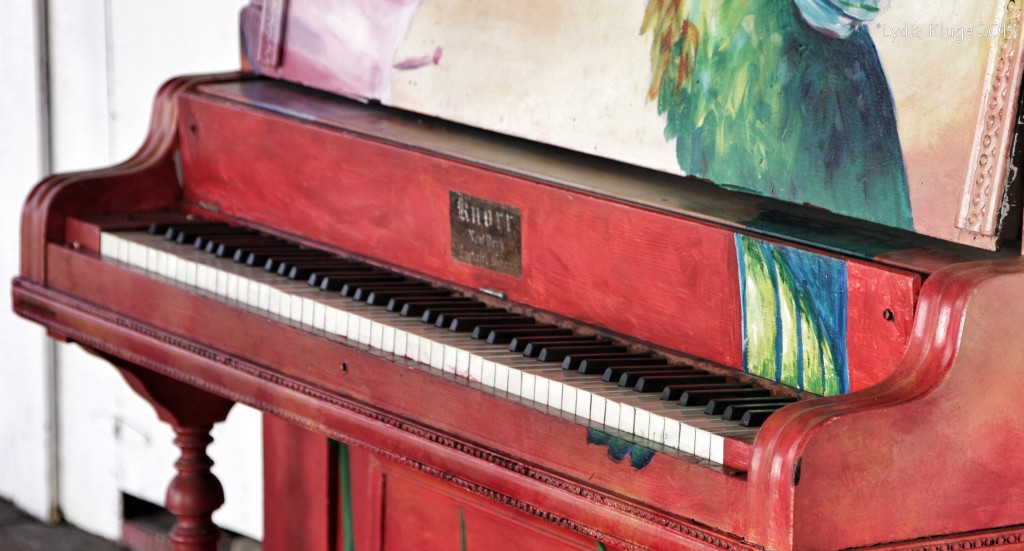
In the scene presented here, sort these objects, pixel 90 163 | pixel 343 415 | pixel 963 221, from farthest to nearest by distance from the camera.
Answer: pixel 90 163, pixel 343 415, pixel 963 221

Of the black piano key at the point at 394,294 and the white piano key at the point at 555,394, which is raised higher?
the white piano key at the point at 555,394

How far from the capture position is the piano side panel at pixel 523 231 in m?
2.14

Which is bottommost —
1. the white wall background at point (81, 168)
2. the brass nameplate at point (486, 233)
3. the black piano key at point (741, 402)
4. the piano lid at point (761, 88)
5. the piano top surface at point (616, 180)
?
the white wall background at point (81, 168)

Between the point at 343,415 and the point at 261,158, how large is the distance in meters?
0.69

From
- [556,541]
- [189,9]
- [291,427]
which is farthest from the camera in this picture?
[189,9]

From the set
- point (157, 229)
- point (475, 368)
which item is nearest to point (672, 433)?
point (475, 368)

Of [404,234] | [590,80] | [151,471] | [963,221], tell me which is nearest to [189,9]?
[151,471]

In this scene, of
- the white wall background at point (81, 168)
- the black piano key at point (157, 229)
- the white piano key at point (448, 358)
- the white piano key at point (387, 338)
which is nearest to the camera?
the white piano key at point (448, 358)

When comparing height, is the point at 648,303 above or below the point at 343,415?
above

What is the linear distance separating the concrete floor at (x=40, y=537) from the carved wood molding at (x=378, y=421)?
5.43 feet

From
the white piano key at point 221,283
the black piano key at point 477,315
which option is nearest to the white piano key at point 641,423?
the black piano key at point 477,315

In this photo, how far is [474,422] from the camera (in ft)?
7.25

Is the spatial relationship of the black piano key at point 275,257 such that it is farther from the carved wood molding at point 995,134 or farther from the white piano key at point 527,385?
the carved wood molding at point 995,134

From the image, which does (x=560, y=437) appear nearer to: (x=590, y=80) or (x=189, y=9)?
(x=590, y=80)
